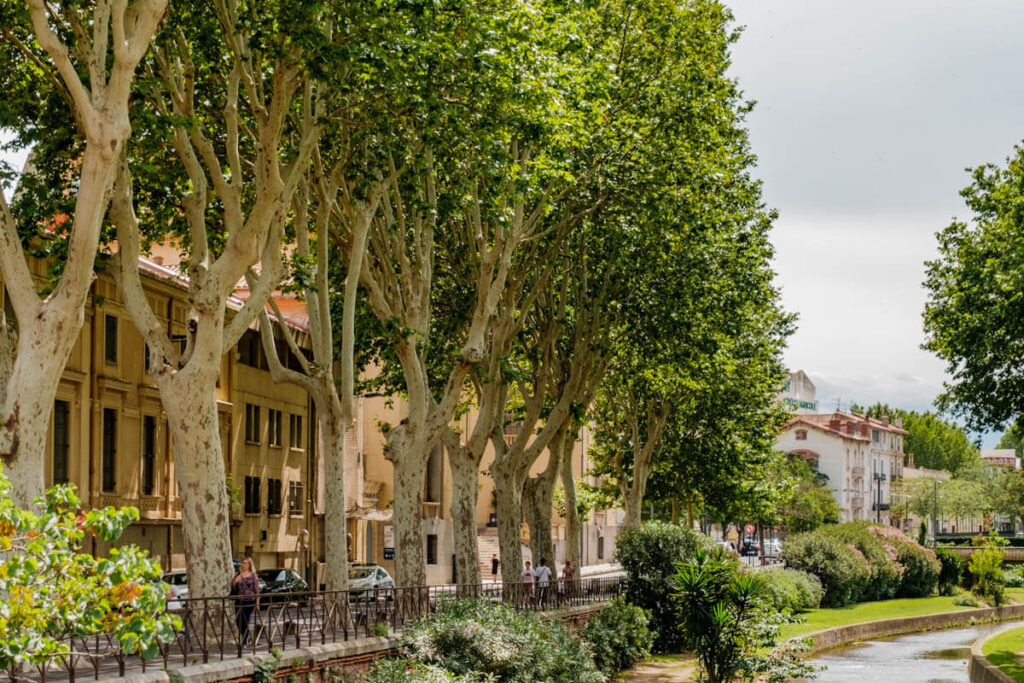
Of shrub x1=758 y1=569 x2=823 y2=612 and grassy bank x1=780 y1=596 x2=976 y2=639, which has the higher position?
shrub x1=758 y1=569 x2=823 y2=612

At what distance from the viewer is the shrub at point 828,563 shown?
185 feet

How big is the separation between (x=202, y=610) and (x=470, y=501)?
1359 cm

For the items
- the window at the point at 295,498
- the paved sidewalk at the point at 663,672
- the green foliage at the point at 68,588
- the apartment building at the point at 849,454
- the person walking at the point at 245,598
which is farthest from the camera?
the apartment building at the point at 849,454

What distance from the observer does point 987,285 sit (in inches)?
1233

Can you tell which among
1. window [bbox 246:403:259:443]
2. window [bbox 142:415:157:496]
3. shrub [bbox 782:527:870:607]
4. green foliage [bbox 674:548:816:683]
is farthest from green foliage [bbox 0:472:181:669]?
shrub [bbox 782:527:870:607]

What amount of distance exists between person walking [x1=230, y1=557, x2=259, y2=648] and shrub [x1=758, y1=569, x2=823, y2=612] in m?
27.5

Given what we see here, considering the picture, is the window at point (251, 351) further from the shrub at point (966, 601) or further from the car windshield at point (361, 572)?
the shrub at point (966, 601)

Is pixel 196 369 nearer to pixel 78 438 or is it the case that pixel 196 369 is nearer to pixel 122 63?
pixel 122 63

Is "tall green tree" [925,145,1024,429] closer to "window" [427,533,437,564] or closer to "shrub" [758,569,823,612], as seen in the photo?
"shrub" [758,569,823,612]

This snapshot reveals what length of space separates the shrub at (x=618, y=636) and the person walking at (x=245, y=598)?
38.1 feet

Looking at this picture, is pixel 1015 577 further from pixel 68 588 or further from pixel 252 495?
pixel 68 588

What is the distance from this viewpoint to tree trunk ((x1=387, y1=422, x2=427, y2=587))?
2667cm

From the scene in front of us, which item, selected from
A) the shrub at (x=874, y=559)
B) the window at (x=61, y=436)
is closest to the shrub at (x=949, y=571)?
the shrub at (x=874, y=559)

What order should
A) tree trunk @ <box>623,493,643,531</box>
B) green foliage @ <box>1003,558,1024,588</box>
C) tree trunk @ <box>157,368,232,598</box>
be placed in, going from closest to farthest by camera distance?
tree trunk @ <box>157,368,232,598</box> < tree trunk @ <box>623,493,643,531</box> < green foliage @ <box>1003,558,1024,588</box>
